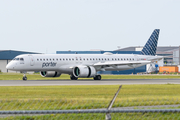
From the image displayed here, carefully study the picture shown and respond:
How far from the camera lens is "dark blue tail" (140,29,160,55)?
200ft

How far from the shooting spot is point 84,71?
46406mm

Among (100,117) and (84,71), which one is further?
(84,71)

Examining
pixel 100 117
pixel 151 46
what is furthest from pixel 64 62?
pixel 100 117

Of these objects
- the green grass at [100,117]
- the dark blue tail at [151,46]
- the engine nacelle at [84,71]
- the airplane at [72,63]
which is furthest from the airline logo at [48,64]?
the green grass at [100,117]

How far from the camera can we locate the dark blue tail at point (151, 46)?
61047mm

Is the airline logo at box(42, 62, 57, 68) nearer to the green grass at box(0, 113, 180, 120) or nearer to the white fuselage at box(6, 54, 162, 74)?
the white fuselage at box(6, 54, 162, 74)

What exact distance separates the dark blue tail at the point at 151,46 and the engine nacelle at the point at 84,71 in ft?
55.0

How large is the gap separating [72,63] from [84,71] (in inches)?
161

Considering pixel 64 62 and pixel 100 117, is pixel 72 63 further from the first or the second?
pixel 100 117

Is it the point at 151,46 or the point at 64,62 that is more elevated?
the point at 151,46

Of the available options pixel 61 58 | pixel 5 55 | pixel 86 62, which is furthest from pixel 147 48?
pixel 5 55

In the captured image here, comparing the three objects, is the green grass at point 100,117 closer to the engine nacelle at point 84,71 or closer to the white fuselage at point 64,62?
the engine nacelle at point 84,71

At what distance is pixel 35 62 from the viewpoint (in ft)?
151

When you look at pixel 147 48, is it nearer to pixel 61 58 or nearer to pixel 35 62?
pixel 61 58
